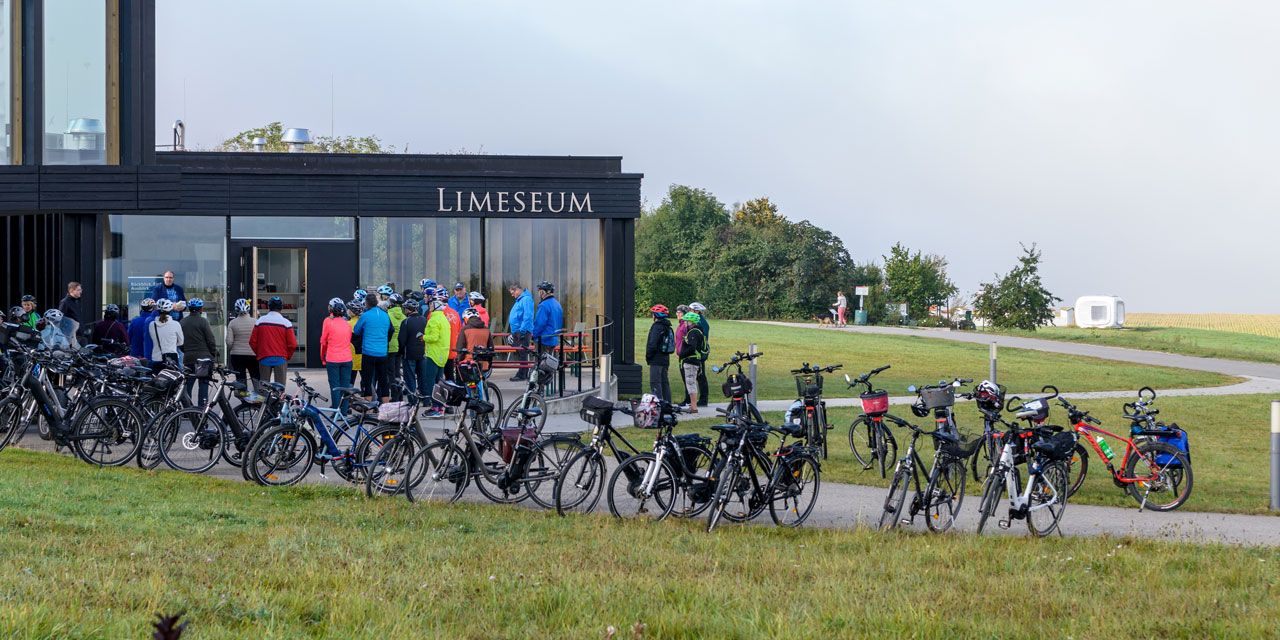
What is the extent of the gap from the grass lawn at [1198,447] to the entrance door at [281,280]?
8963 mm

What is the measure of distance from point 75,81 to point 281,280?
5198 millimetres

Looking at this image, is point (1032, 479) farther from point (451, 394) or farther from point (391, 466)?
point (391, 466)

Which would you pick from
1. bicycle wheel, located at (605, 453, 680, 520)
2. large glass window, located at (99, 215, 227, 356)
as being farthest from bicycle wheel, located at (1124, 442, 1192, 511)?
large glass window, located at (99, 215, 227, 356)

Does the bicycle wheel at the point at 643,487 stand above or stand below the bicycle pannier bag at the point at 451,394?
below

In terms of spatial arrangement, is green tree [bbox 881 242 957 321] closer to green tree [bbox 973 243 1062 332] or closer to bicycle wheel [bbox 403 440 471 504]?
green tree [bbox 973 243 1062 332]

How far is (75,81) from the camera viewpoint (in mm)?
17969

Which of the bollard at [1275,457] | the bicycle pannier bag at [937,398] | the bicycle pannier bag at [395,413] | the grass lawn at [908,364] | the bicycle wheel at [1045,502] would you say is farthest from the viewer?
the grass lawn at [908,364]

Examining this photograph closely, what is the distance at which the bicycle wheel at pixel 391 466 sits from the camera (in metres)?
9.72

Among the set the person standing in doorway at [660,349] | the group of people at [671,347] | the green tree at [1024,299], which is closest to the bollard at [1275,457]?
the group of people at [671,347]

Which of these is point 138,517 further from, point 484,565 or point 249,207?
point 249,207

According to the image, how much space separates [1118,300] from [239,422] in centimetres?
6402

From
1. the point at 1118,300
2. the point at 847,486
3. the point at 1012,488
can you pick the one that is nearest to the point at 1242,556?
the point at 1012,488

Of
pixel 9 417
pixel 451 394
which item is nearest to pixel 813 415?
pixel 451 394

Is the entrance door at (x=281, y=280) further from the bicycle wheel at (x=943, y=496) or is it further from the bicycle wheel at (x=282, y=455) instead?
the bicycle wheel at (x=943, y=496)
